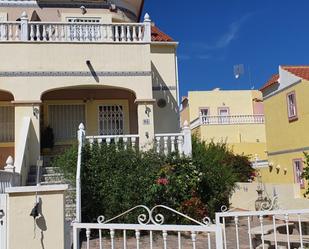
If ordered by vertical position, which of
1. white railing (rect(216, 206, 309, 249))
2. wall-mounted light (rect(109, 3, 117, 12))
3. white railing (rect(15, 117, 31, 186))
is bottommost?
white railing (rect(216, 206, 309, 249))

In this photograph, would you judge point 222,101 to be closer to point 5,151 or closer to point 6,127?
point 6,127

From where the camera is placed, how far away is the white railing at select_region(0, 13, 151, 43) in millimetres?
15836

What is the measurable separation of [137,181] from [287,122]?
1349cm

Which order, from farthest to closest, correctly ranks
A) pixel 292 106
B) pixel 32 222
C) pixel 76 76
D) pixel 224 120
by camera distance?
pixel 224 120 < pixel 292 106 < pixel 76 76 < pixel 32 222

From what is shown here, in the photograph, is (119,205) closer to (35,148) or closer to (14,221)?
(35,148)

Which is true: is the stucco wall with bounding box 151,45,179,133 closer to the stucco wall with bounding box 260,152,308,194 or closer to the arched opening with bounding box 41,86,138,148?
the arched opening with bounding box 41,86,138,148

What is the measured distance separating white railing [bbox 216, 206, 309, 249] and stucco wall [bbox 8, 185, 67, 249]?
7.06ft

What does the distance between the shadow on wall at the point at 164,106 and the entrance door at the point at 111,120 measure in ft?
5.02

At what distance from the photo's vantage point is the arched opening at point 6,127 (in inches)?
689

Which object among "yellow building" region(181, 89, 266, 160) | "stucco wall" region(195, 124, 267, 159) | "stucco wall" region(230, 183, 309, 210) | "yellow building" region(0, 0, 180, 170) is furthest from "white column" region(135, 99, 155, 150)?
"stucco wall" region(195, 124, 267, 159)

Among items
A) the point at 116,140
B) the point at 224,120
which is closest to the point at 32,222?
the point at 116,140

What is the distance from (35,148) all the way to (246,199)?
1195cm

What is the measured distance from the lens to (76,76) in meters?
16.1

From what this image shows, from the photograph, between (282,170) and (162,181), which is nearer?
(162,181)
